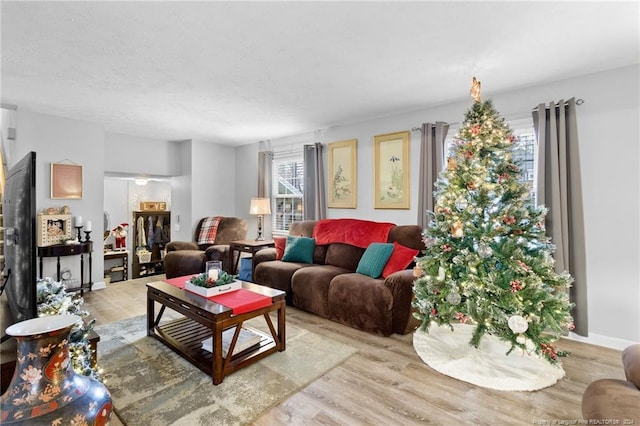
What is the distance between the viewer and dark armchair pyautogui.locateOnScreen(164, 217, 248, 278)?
184 inches

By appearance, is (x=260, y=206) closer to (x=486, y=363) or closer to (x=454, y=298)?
(x=454, y=298)

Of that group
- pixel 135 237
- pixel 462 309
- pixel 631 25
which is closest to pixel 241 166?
pixel 135 237

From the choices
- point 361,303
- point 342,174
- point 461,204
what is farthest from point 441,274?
point 342,174

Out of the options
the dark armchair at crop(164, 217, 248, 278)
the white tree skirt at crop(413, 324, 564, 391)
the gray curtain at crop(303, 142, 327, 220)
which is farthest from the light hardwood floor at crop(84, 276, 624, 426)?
the dark armchair at crop(164, 217, 248, 278)

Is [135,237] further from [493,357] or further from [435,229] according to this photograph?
[493,357]

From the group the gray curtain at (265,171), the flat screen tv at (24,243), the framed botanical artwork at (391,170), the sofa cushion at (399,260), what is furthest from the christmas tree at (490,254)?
the gray curtain at (265,171)

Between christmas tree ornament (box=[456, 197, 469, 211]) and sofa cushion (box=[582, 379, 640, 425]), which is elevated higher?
christmas tree ornament (box=[456, 197, 469, 211])

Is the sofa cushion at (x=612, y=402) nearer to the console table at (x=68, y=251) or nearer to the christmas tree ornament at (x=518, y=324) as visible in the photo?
the christmas tree ornament at (x=518, y=324)

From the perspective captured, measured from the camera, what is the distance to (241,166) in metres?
6.19

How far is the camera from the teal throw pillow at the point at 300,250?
4.12m

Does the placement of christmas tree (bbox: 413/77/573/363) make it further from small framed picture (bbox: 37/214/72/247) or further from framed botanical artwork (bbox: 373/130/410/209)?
small framed picture (bbox: 37/214/72/247)

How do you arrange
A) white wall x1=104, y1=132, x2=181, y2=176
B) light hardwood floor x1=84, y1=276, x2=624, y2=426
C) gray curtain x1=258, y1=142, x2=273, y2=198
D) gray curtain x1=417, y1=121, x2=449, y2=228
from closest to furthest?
1. light hardwood floor x1=84, y1=276, x2=624, y2=426
2. gray curtain x1=417, y1=121, x2=449, y2=228
3. white wall x1=104, y1=132, x2=181, y2=176
4. gray curtain x1=258, y1=142, x2=273, y2=198

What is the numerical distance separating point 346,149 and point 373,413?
3.42 meters

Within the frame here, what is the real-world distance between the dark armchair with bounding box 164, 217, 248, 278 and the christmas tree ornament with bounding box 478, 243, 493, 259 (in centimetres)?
367
